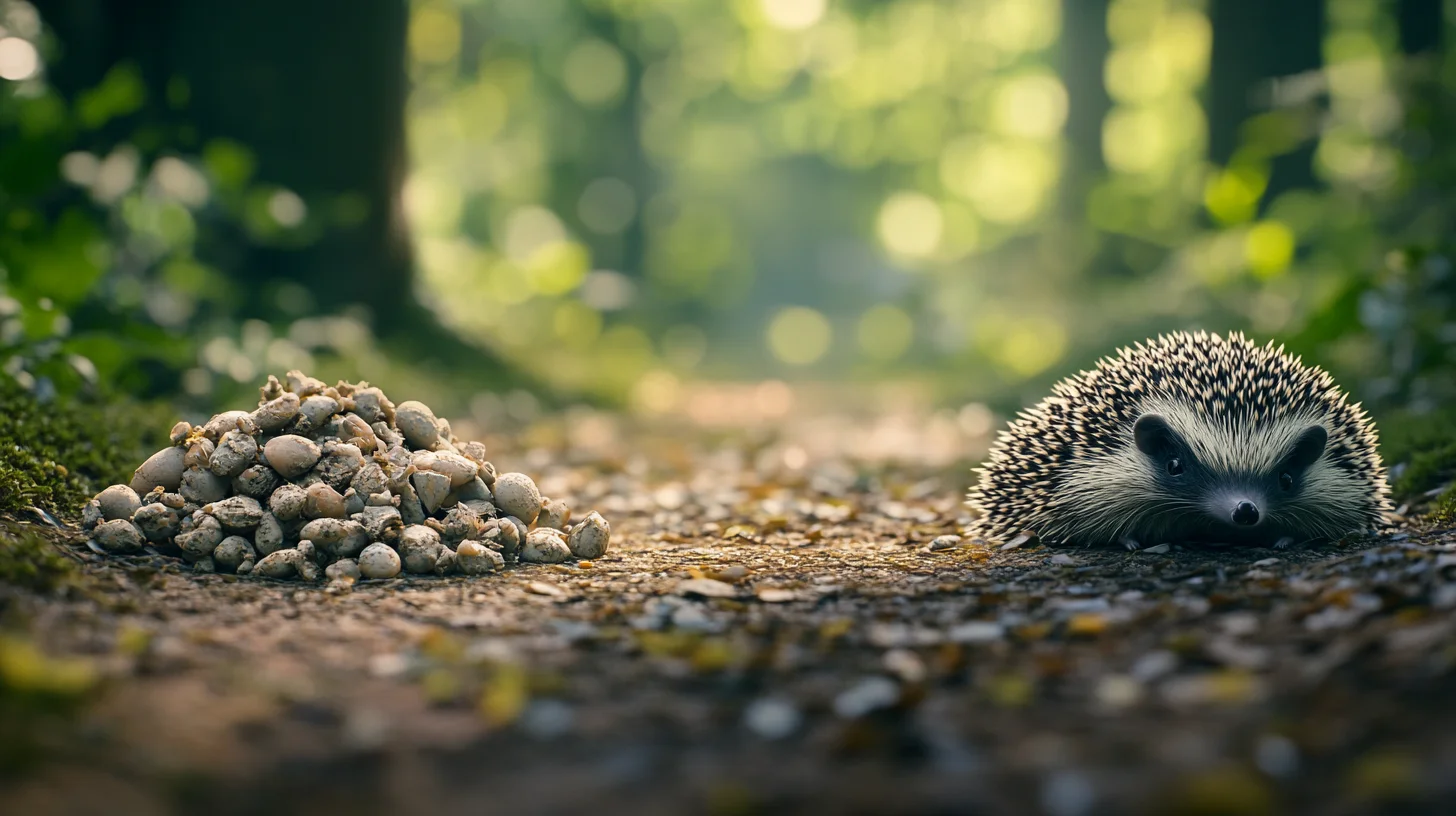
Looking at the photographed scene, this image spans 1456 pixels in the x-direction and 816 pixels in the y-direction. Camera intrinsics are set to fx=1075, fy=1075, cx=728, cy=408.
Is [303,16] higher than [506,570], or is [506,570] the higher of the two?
[303,16]

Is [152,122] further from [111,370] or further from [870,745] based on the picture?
[870,745]

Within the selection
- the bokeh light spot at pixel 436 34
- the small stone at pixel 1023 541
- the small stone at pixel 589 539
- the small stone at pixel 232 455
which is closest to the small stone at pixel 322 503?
the small stone at pixel 232 455

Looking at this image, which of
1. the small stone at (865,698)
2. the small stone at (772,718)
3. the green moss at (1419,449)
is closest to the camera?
the small stone at (772,718)

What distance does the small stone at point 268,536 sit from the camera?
183 inches

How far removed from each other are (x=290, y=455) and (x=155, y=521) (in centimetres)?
61

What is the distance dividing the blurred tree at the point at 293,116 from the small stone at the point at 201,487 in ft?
16.2

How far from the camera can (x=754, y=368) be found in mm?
27953

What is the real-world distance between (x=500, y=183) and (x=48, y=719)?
30649 mm

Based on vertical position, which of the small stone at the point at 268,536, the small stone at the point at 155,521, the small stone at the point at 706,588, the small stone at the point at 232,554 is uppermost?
the small stone at the point at 155,521

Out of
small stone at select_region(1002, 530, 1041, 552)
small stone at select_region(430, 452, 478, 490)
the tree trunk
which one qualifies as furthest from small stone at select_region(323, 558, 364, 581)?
the tree trunk

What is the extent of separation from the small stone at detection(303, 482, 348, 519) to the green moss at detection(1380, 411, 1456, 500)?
5538mm

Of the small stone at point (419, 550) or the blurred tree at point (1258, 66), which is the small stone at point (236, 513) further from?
the blurred tree at point (1258, 66)

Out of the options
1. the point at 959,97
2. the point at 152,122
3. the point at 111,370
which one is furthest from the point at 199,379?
the point at 959,97

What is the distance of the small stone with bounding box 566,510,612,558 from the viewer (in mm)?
5219
